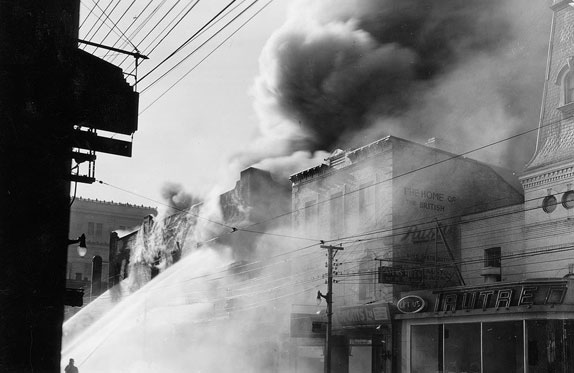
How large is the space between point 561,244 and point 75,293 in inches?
680

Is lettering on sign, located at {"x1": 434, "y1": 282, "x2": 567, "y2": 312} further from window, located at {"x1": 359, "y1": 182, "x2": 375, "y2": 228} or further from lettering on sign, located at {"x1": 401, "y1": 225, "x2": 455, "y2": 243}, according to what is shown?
window, located at {"x1": 359, "y1": 182, "x2": 375, "y2": 228}

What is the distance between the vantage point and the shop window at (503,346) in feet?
73.5

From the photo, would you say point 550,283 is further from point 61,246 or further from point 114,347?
point 114,347

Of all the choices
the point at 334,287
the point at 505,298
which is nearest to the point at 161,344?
the point at 334,287

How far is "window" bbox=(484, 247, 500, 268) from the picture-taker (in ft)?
92.4

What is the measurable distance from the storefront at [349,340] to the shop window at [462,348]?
3116 millimetres

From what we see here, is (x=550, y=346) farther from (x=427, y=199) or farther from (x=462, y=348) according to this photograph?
(x=427, y=199)

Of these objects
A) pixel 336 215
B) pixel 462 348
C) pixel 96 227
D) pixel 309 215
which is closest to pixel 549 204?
pixel 462 348

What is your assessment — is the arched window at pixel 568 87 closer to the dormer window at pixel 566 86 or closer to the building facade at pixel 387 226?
the dormer window at pixel 566 86

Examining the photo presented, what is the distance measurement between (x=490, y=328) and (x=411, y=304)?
408cm

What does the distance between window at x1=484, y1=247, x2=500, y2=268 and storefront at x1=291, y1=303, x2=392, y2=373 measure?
4.97m

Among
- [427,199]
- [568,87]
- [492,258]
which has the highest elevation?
[568,87]

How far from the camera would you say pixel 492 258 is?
2827 centimetres

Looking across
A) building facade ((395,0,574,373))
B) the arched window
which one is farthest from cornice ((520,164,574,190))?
the arched window
